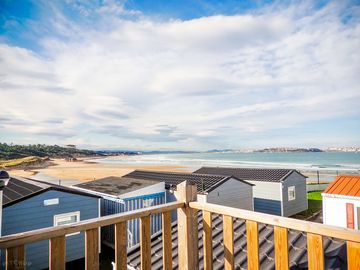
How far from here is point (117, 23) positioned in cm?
1009

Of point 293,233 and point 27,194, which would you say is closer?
point 293,233

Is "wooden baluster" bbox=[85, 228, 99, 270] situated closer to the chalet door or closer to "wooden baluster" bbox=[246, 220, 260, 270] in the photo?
"wooden baluster" bbox=[246, 220, 260, 270]

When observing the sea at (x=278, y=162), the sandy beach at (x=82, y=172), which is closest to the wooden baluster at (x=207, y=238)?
the sandy beach at (x=82, y=172)

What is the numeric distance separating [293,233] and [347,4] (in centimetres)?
1047

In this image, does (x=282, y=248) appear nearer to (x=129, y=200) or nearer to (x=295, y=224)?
(x=295, y=224)

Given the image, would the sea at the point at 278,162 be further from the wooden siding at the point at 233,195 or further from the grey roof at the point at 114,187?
the grey roof at the point at 114,187

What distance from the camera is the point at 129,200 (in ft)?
38.3

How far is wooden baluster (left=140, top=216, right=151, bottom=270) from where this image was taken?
232 cm

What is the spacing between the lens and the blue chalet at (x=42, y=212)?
29.0 feet

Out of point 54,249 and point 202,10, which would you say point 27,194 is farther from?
point 202,10

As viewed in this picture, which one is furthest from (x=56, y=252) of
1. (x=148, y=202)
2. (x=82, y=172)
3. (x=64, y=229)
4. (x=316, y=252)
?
(x=82, y=172)

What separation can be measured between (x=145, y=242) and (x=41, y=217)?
8.89 metres

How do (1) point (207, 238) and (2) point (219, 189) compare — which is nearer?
(1) point (207, 238)

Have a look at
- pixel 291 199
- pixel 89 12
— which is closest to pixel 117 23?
pixel 89 12
